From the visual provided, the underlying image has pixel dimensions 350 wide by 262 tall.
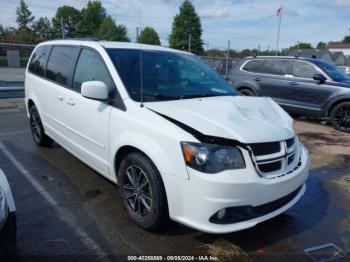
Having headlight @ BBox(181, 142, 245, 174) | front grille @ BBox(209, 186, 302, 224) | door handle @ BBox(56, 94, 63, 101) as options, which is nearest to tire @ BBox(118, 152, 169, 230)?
headlight @ BBox(181, 142, 245, 174)

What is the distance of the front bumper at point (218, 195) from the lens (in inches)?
96.9

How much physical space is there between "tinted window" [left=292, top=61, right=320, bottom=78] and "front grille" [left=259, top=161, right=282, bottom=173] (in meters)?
6.51

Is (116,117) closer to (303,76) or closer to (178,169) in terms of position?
(178,169)

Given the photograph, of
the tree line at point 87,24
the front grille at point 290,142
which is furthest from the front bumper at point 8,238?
the tree line at point 87,24

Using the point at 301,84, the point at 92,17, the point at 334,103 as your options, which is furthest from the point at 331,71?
the point at 92,17

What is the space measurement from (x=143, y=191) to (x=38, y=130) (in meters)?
3.23

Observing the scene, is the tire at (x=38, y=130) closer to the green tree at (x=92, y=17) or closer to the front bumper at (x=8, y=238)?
the front bumper at (x=8, y=238)

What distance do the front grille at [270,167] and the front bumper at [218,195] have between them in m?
0.09

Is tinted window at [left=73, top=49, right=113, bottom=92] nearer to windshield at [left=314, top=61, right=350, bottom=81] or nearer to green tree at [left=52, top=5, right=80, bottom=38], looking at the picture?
windshield at [left=314, top=61, right=350, bottom=81]

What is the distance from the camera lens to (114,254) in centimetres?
272

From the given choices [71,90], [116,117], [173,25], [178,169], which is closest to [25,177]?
[71,90]

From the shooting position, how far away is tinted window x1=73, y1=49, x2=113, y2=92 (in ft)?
11.4

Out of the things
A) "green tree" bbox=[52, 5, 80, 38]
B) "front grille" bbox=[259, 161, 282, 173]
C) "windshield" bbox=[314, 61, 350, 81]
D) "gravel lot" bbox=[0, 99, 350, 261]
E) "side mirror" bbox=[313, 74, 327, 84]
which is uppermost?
"green tree" bbox=[52, 5, 80, 38]

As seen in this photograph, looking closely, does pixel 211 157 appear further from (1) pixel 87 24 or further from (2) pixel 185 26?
(1) pixel 87 24
